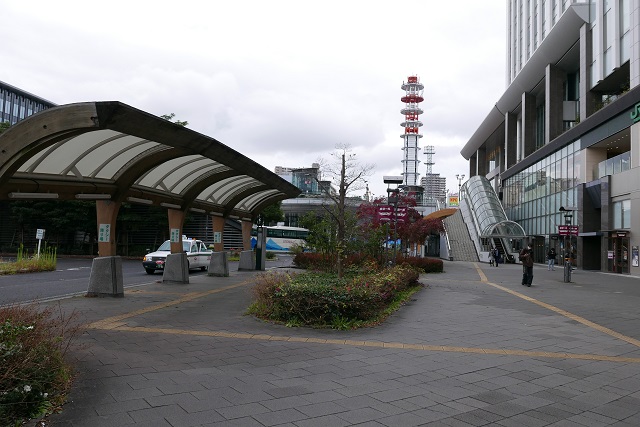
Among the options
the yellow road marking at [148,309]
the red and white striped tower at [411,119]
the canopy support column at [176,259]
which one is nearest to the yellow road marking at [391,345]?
the yellow road marking at [148,309]

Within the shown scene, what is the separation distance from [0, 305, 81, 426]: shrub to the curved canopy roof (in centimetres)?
341

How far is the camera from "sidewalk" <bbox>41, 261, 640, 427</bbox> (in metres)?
4.55

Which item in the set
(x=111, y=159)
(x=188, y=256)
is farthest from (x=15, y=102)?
(x=111, y=159)

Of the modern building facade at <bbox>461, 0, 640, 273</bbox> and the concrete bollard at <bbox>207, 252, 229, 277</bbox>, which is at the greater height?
the modern building facade at <bbox>461, 0, 640, 273</bbox>

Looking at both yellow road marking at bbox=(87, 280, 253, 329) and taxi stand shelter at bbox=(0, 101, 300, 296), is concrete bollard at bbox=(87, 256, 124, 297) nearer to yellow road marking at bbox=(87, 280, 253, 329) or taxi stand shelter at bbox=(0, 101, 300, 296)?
taxi stand shelter at bbox=(0, 101, 300, 296)

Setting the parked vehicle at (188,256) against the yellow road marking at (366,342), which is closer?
the yellow road marking at (366,342)

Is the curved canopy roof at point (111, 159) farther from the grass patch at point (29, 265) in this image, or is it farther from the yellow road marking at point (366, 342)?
the grass patch at point (29, 265)

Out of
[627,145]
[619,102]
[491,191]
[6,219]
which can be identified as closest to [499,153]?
[491,191]

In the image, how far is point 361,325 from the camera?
9.09 m

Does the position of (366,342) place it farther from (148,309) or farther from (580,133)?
(580,133)

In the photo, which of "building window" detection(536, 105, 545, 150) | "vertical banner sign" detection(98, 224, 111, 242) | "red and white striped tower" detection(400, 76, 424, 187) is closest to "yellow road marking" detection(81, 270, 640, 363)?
"vertical banner sign" detection(98, 224, 111, 242)

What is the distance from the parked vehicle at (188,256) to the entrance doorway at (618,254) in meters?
22.9

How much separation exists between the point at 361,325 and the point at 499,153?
59.5m

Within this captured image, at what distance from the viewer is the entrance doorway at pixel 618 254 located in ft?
91.9
